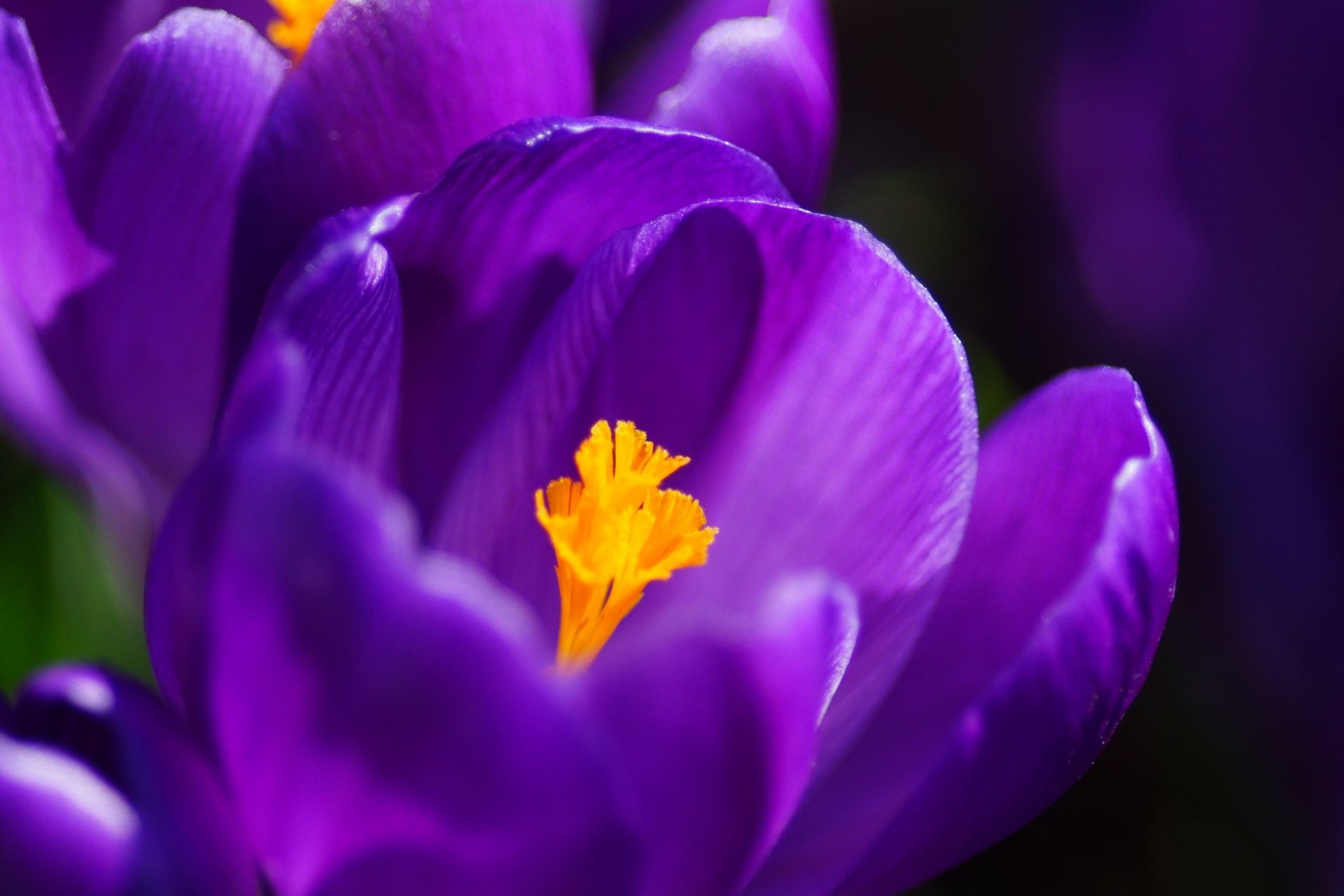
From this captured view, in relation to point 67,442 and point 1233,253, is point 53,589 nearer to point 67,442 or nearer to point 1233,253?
point 67,442

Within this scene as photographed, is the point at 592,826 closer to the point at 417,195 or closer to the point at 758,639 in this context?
the point at 758,639

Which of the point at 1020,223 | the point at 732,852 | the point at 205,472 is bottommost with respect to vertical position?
the point at 1020,223

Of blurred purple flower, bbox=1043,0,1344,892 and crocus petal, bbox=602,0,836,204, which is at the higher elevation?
crocus petal, bbox=602,0,836,204

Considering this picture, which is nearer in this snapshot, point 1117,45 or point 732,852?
point 732,852

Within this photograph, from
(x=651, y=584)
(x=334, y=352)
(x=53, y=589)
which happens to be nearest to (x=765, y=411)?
(x=651, y=584)

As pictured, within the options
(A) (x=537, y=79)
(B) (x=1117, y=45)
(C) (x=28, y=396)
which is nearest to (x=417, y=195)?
(A) (x=537, y=79)

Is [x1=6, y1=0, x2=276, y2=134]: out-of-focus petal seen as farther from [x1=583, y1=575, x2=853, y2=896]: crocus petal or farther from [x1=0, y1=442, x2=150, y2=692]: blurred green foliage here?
[x1=583, y1=575, x2=853, y2=896]: crocus petal

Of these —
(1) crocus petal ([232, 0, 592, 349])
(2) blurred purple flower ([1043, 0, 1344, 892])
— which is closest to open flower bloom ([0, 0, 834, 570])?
(1) crocus petal ([232, 0, 592, 349])
